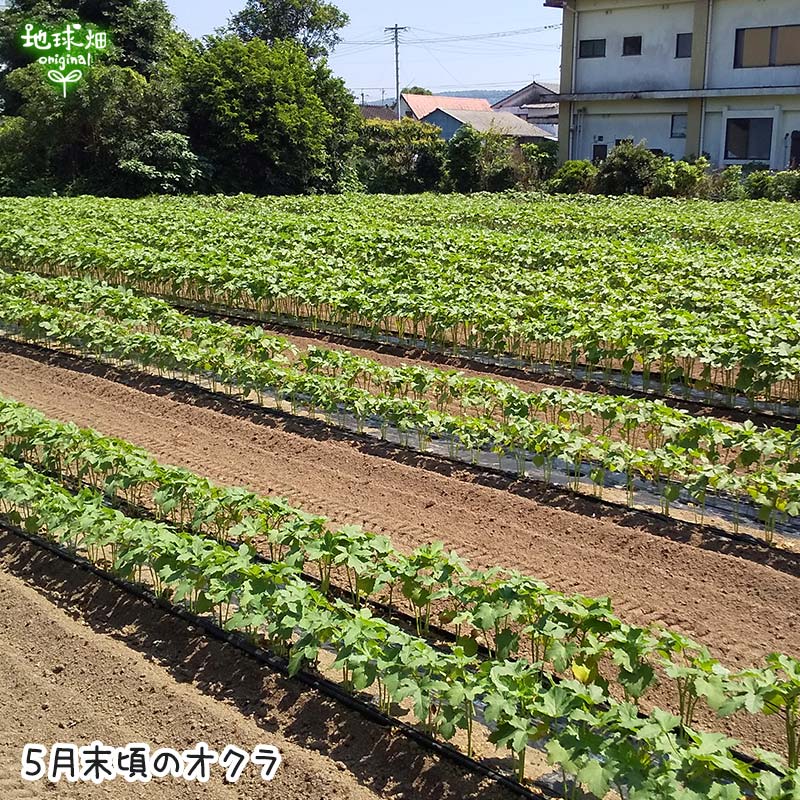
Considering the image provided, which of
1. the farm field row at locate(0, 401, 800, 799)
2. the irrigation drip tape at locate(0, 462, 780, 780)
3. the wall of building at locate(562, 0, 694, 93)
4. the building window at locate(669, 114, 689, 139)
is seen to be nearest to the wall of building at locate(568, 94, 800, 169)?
the building window at locate(669, 114, 689, 139)

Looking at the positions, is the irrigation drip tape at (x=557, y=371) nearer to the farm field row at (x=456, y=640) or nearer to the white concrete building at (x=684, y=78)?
the farm field row at (x=456, y=640)

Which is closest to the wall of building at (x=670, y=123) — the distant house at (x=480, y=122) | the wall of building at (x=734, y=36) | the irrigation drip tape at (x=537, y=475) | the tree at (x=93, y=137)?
the wall of building at (x=734, y=36)

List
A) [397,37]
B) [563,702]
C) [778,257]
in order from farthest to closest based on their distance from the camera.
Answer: [397,37], [778,257], [563,702]

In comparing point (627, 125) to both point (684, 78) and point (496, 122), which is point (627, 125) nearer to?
point (684, 78)

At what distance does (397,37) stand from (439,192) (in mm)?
45261

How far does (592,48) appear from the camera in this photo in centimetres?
3538

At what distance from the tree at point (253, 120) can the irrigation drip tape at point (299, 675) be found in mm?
27261

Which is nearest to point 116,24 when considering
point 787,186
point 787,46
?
point 787,46

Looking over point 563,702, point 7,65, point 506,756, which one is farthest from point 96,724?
point 7,65

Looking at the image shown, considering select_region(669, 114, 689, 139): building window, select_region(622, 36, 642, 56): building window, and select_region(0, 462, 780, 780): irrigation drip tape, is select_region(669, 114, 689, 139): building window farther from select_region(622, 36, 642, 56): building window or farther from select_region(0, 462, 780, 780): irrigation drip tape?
select_region(0, 462, 780, 780): irrigation drip tape

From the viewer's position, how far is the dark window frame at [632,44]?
112 ft

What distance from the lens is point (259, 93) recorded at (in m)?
32.2

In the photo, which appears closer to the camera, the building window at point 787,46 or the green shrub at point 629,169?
the green shrub at point 629,169

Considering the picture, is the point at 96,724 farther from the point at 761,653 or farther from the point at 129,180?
the point at 129,180
